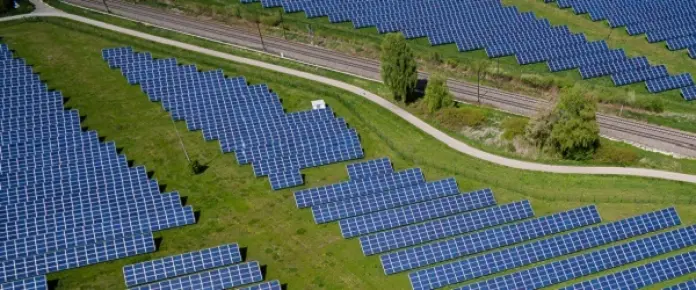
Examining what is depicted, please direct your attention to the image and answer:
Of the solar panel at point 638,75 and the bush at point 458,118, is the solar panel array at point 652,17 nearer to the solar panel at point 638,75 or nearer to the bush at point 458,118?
the solar panel at point 638,75

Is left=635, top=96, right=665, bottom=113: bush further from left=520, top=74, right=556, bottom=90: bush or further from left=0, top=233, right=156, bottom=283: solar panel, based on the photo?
left=0, top=233, right=156, bottom=283: solar panel

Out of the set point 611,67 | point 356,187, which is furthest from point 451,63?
point 356,187

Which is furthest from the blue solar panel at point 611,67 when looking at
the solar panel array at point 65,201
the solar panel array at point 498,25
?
the solar panel array at point 65,201

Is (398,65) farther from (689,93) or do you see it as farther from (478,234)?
(689,93)

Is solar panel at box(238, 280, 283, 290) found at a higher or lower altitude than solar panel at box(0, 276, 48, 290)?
higher

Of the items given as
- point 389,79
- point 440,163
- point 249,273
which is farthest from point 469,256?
point 389,79

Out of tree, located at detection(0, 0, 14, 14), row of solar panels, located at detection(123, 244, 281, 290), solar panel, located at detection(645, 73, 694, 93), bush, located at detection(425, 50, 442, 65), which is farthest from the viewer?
tree, located at detection(0, 0, 14, 14)

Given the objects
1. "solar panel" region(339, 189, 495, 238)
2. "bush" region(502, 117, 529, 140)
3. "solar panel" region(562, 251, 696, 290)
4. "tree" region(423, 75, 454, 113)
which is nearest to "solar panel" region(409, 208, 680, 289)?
"solar panel" region(562, 251, 696, 290)
